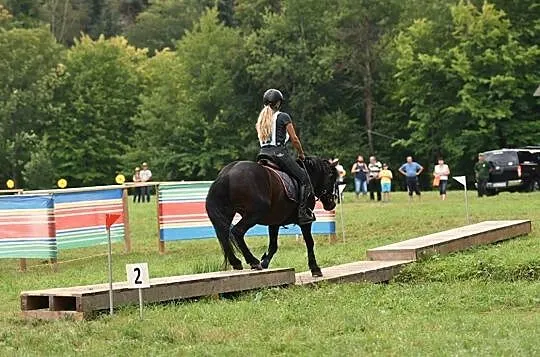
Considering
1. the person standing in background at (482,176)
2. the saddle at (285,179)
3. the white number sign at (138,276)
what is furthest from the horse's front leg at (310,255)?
the person standing in background at (482,176)

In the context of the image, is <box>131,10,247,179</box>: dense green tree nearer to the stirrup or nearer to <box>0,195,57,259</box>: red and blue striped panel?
<box>0,195,57,259</box>: red and blue striped panel

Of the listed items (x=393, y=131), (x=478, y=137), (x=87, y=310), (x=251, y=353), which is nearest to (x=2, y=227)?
(x=87, y=310)

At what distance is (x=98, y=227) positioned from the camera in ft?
64.7

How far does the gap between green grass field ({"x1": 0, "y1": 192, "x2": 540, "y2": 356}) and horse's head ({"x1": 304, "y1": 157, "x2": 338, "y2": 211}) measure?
159 cm

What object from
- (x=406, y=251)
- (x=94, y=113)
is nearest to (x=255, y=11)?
(x=94, y=113)

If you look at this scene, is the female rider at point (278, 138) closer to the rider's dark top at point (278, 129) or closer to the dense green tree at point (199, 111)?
the rider's dark top at point (278, 129)

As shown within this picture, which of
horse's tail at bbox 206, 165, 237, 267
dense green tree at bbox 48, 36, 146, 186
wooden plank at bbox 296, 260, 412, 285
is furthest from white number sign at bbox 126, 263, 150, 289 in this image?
dense green tree at bbox 48, 36, 146, 186

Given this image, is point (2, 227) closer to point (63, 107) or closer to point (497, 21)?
point (497, 21)

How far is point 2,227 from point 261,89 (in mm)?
53686

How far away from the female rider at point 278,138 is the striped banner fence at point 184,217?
734 centimetres

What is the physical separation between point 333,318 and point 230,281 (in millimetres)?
2312

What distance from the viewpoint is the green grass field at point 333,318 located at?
348 inches

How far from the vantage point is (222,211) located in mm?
13227

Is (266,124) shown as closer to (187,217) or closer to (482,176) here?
(187,217)
